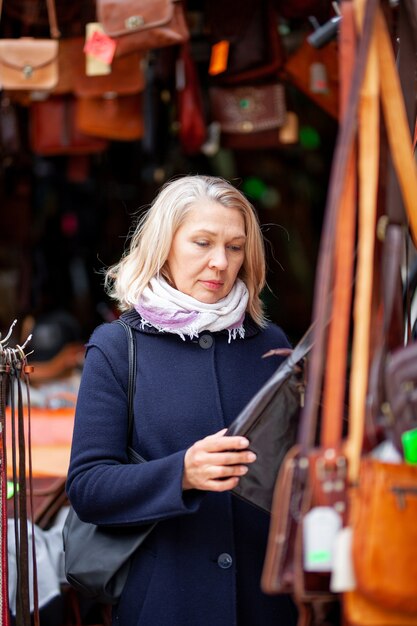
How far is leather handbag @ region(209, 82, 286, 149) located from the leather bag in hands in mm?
3172

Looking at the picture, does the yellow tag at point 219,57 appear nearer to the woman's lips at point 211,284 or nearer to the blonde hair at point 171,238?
the blonde hair at point 171,238

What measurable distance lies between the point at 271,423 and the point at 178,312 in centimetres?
43

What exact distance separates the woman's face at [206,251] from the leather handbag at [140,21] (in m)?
1.85

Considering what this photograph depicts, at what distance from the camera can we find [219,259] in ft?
7.22

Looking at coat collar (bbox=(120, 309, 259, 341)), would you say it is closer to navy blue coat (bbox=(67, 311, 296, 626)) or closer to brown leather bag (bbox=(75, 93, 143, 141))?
navy blue coat (bbox=(67, 311, 296, 626))

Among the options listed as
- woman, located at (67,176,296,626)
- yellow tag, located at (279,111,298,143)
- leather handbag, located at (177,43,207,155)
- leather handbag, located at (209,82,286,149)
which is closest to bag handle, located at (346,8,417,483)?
woman, located at (67,176,296,626)

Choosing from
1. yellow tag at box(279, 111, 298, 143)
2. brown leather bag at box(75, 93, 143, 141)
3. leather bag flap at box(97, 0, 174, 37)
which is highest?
leather bag flap at box(97, 0, 174, 37)

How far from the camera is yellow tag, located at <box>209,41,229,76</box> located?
4.55m

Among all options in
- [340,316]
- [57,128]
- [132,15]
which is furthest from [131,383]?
[57,128]

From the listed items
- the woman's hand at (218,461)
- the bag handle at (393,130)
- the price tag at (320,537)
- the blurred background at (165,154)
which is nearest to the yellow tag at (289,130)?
the blurred background at (165,154)

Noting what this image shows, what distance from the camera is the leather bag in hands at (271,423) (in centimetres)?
189

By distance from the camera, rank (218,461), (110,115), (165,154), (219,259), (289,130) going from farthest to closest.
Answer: (165,154) → (289,130) → (110,115) → (219,259) → (218,461)

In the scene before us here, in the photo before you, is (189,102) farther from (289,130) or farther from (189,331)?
(189,331)

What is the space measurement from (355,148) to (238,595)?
1151mm
